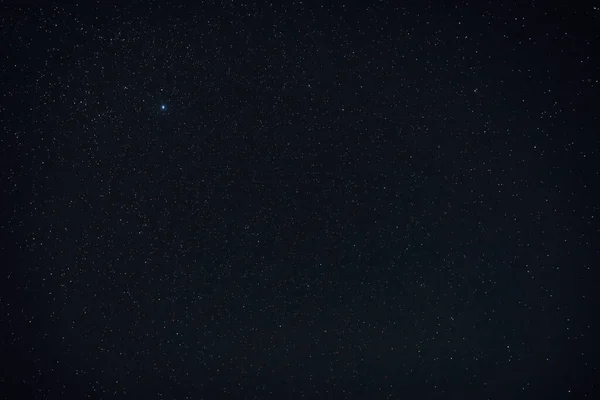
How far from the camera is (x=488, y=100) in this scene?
59cm

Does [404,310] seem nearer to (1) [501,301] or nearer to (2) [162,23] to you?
(1) [501,301]

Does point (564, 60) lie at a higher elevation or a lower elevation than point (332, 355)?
higher

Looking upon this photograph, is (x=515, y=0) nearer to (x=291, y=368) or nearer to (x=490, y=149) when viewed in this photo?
(x=490, y=149)

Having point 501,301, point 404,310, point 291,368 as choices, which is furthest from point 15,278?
point 501,301

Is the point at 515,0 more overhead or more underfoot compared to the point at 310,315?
more overhead

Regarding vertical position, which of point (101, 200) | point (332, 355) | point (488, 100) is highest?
point (488, 100)

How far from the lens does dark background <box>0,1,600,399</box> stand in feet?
1.94

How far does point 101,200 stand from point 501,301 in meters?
0.48

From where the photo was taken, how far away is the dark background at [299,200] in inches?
23.3

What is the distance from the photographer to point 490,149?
593 millimetres

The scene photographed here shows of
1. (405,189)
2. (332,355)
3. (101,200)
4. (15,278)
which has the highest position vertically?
(405,189)

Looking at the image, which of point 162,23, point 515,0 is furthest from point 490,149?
point 162,23

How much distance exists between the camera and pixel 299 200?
621 mm

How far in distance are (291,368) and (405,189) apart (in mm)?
252
